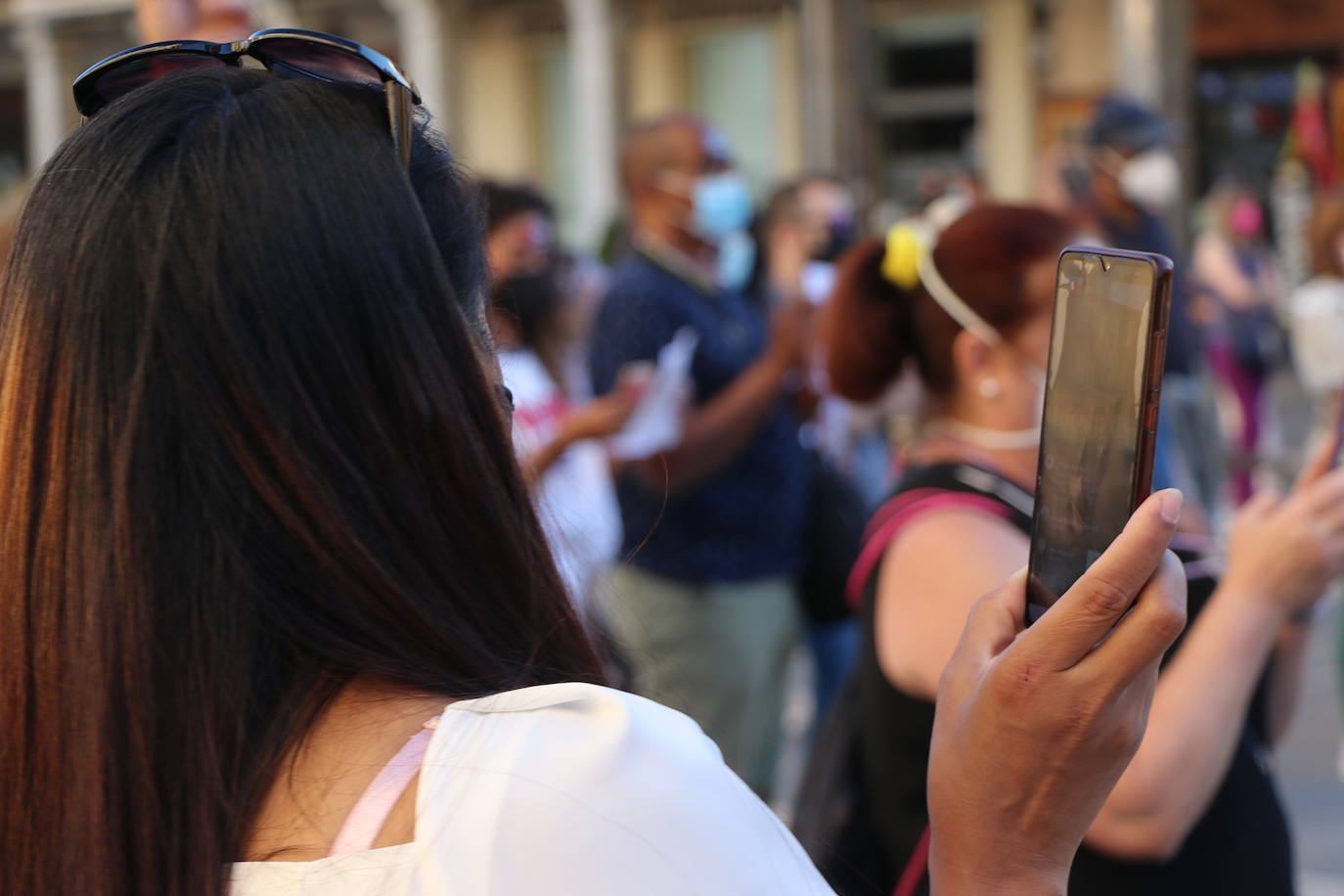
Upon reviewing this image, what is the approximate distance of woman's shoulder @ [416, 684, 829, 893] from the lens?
0.83 metres

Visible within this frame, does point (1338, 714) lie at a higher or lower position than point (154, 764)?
lower

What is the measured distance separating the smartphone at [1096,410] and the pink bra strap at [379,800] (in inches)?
19.1

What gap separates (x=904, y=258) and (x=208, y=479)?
6.42 feet

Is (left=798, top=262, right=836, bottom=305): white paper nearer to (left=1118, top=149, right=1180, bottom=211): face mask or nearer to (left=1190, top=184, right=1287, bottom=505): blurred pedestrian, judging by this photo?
(left=1118, top=149, right=1180, bottom=211): face mask

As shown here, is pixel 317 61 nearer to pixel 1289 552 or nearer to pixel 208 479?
pixel 208 479

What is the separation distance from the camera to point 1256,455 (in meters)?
9.97

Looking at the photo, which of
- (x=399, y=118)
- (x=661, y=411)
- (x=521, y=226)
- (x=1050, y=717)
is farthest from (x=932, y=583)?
(x=521, y=226)

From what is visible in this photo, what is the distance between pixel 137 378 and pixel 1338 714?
5569 mm

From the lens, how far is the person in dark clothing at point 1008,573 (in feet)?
6.40

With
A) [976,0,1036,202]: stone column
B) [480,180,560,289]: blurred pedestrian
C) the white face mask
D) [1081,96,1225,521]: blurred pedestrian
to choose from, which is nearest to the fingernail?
the white face mask

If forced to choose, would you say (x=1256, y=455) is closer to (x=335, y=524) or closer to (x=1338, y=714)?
(x=1338, y=714)

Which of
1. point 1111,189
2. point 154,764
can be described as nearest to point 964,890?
point 154,764

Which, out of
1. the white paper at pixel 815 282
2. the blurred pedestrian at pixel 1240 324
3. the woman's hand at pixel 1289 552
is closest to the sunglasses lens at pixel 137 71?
the woman's hand at pixel 1289 552

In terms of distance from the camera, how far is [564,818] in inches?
32.9
